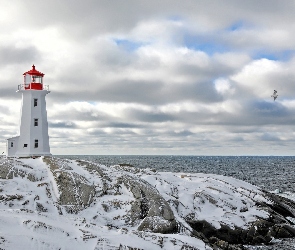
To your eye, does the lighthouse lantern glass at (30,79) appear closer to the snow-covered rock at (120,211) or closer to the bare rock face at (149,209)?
the snow-covered rock at (120,211)

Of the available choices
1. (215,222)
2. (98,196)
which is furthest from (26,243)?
(215,222)

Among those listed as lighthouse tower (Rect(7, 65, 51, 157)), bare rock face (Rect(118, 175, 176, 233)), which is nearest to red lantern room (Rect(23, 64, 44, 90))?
lighthouse tower (Rect(7, 65, 51, 157))

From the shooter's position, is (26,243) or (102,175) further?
(102,175)

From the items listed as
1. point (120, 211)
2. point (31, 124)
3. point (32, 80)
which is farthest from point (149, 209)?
point (32, 80)

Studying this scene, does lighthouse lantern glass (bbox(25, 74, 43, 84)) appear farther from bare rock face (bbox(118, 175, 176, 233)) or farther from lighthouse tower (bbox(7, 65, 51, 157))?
bare rock face (bbox(118, 175, 176, 233))

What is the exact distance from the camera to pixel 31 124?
36031mm

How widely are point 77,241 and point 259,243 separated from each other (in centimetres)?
1233

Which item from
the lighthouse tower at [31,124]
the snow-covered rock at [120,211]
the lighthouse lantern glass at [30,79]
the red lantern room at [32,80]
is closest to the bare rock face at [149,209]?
the snow-covered rock at [120,211]

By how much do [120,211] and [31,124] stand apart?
18.8 m

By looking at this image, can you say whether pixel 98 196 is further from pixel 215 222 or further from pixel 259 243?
pixel 259 243

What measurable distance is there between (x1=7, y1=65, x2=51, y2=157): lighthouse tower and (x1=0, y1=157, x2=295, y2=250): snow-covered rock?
33.9 feet

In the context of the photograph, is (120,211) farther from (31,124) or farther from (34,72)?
(34,72)

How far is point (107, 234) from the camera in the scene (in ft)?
49.5

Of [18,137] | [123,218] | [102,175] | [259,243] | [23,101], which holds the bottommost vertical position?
[259,243]
